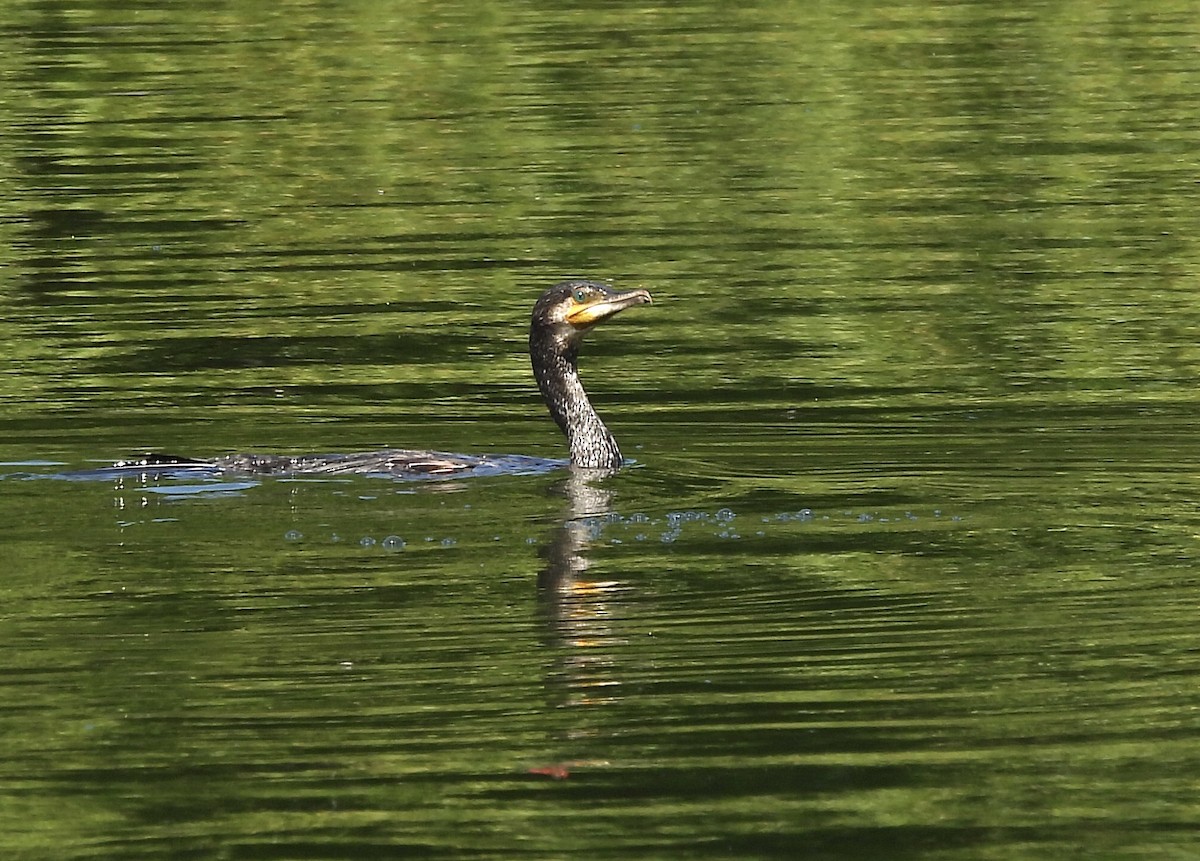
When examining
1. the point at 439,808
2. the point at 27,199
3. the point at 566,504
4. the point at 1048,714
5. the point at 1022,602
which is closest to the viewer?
the point at 439,808

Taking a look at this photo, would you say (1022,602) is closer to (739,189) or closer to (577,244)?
(577,244)

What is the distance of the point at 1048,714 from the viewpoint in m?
8.74

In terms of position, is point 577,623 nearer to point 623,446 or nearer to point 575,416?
point 575,416

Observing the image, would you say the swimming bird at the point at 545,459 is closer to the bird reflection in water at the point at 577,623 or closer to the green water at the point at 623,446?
the green water at the point at 623,446

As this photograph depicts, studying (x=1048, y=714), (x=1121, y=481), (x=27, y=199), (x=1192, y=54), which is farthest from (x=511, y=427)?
(x=1192, y=54)

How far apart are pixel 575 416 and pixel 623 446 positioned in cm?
49

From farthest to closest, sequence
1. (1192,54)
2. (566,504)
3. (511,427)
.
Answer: (1192,54)
(511,427)
(566,504)

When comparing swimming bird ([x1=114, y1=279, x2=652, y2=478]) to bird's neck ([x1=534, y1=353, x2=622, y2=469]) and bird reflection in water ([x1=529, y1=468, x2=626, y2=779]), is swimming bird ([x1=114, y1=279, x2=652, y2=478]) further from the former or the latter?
bird reflection in water ([x1=529, y1=468, x2=626, y2=779])

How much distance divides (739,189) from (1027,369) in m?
6.72

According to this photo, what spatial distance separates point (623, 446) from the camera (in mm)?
13812

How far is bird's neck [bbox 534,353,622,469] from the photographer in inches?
518

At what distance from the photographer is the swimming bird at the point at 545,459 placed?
12633 mm

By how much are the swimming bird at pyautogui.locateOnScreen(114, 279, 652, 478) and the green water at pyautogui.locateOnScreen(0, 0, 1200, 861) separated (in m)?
0.27

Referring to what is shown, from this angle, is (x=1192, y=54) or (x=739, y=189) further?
(x=1192, y=54)
